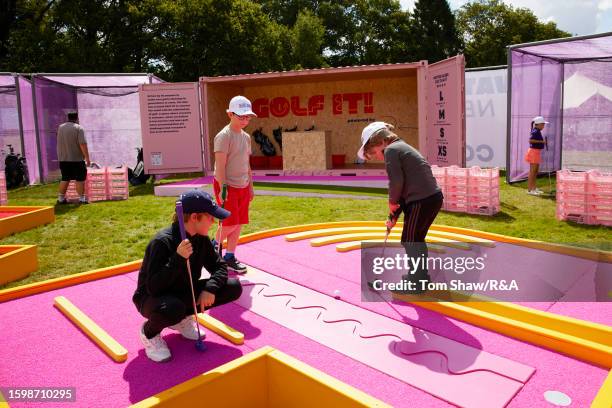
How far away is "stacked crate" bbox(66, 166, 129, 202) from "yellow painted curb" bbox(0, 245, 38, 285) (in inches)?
250

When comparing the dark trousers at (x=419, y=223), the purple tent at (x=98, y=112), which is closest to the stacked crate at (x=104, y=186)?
→ the purple tent at (x=98, y=112)

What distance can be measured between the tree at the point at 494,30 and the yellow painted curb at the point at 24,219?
46.8 meters

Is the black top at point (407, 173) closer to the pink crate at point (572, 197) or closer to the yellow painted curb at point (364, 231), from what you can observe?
the yellow painted curb at point (364, 231)

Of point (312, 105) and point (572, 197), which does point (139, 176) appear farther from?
point (572, 197)

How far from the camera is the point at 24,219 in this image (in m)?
9.33

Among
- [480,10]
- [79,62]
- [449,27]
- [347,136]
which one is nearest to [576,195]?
[347,136]

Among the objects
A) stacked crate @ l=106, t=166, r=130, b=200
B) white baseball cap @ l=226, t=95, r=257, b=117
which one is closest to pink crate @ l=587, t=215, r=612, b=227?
white baseball cap @ l=226, t=95, r=257, b=117

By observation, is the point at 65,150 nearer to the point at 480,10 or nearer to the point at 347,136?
the point at 347,136

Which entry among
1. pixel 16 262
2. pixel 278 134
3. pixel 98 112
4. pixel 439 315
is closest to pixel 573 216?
pixel 439 315

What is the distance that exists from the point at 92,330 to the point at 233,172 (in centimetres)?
242

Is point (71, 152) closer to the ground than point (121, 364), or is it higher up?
higher up

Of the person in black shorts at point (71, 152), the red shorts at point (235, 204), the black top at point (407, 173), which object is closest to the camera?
the black top at point (407, 173)

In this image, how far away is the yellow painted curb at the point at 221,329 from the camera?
447 centimetres

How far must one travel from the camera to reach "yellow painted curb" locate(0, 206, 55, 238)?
8.90 metres
